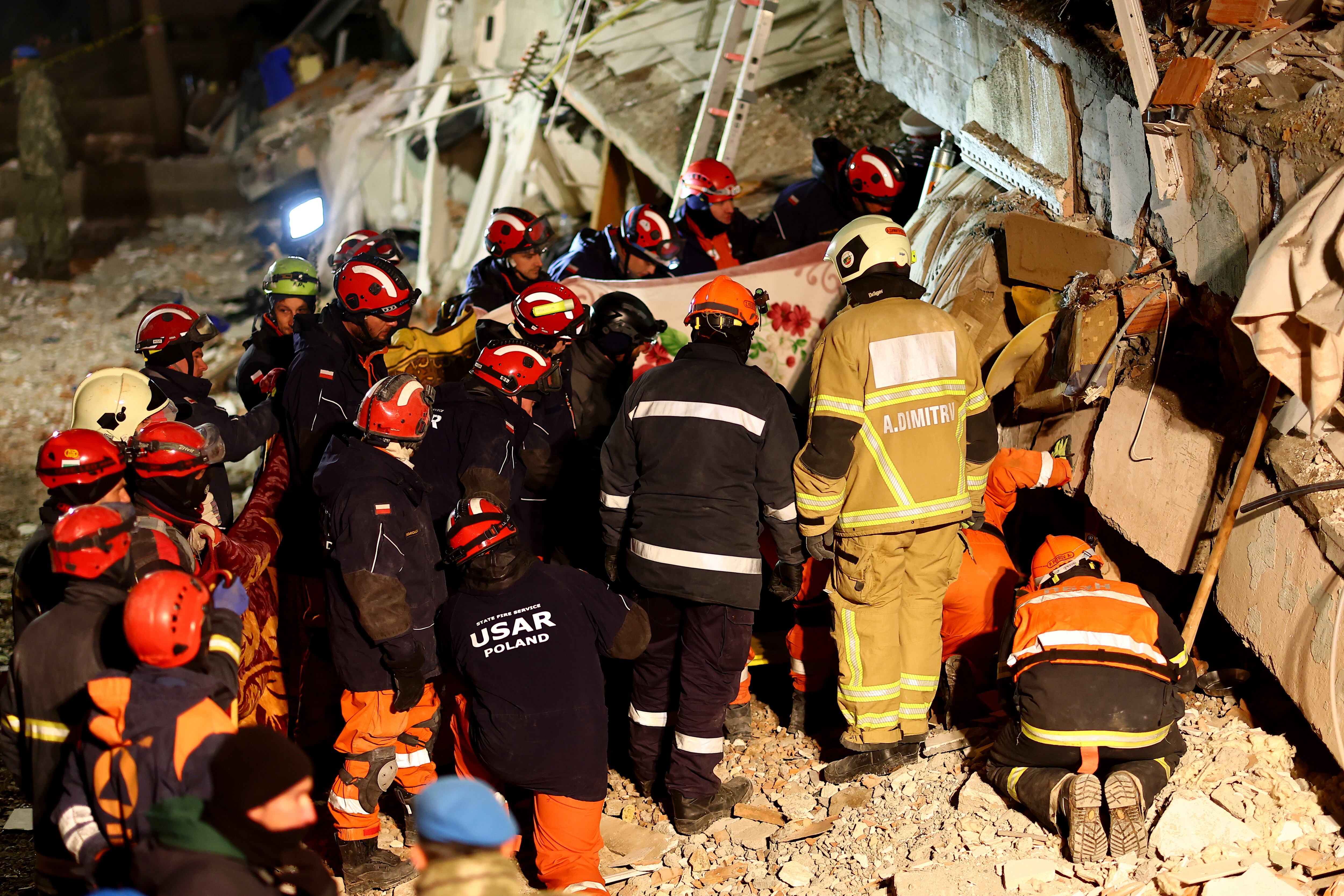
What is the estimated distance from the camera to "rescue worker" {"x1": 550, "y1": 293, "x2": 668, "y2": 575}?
5176 mm

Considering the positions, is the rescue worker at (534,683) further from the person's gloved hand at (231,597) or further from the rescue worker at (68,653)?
the rescue worker at (68,653)

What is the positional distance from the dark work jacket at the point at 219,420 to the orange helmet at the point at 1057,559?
3.25 meters

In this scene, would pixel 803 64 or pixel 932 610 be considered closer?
pixel 932 610

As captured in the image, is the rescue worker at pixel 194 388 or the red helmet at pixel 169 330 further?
the red helmet at pixel 169 330

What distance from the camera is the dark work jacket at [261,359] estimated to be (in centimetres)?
552

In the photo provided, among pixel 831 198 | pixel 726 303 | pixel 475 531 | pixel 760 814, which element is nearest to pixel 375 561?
pixel 475 531

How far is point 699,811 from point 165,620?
2.42 metres

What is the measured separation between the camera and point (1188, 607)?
4992 millimetres

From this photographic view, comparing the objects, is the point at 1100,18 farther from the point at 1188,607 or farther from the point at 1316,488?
the point at 1188,607

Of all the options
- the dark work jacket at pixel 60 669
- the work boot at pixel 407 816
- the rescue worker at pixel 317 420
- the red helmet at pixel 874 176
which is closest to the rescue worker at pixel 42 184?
the rescue worker at pixel 317 420

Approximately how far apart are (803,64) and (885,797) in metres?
6.55

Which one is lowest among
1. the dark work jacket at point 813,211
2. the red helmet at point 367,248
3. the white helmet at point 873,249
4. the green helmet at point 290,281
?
the dark work jacket at point 813,211

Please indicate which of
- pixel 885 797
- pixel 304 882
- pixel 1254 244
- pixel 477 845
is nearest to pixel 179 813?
pixel 304 882

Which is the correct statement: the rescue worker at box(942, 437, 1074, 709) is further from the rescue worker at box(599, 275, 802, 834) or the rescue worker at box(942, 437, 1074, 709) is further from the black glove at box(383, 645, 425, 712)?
the black glove at box(383, 645, 425, 712)
